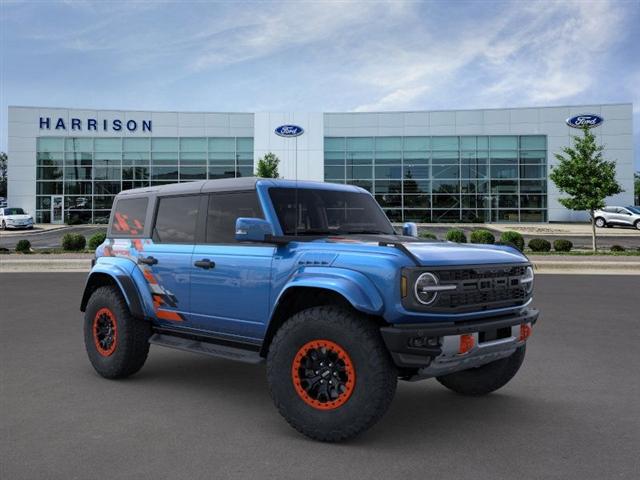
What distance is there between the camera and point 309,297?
446 centimetres

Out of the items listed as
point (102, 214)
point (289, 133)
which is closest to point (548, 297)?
point (289, 133)

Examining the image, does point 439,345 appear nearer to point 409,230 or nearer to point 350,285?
point 350,285

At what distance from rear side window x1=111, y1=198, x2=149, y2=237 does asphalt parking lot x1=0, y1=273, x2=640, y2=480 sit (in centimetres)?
150

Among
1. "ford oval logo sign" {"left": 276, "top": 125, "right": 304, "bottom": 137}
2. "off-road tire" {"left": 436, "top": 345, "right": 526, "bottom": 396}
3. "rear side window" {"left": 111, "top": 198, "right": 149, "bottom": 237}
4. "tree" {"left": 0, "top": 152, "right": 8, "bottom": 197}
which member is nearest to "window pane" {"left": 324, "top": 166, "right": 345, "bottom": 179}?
"ford oval logo sign" {"left": 276, "top": 125, "right": 304, "bottom": 137}

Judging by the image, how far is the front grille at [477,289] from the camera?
13.1ft

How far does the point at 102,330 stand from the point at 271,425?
8.00 ft

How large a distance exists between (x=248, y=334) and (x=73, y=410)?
5.19ft

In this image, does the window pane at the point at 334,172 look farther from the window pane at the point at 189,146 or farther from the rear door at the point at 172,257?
the rear door at the point at 172,257

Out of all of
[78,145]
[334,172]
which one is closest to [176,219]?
[334,172]

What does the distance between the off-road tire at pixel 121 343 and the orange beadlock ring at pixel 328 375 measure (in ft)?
7.19

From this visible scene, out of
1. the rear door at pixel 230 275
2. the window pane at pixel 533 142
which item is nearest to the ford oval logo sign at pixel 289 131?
the window pane at pixel 533 142

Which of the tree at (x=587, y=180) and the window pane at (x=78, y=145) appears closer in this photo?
the tree at (x=587, y=180)

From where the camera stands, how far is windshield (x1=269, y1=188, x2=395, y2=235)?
4957mm

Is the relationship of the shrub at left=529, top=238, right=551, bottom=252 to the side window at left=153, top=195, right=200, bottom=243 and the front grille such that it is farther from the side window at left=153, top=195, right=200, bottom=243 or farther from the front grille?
the side window at left=153, top=195, right=200, bottom=243
